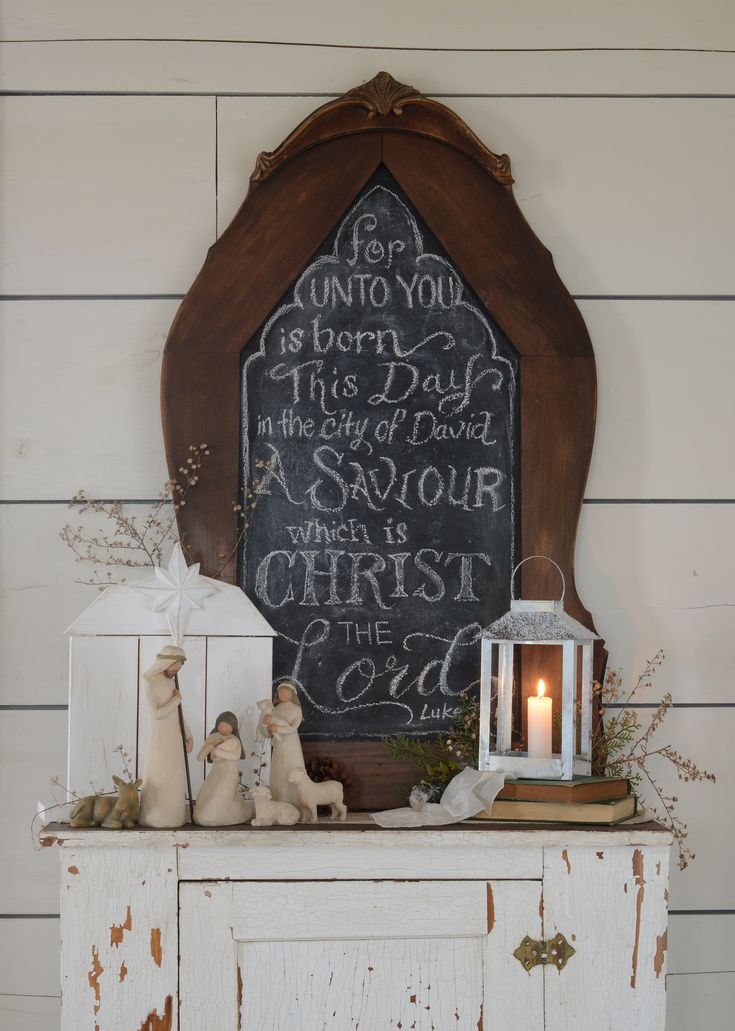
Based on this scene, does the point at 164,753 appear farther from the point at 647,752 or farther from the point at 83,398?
the point at 647,752

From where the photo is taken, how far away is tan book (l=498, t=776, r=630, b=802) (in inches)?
58.2

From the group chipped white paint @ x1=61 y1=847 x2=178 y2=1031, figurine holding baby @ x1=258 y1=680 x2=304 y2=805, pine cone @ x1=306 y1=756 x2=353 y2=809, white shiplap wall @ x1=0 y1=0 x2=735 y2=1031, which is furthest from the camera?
white shiplap wall @ x1=0 y1=0 x2=735 y2=1031

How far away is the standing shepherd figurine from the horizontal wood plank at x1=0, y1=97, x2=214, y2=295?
0.72 m

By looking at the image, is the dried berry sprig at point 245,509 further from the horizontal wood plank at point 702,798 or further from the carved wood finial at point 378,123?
the horizontal wood plank at point 702,798

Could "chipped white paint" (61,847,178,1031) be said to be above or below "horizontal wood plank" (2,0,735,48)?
below

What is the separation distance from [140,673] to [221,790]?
26 cm

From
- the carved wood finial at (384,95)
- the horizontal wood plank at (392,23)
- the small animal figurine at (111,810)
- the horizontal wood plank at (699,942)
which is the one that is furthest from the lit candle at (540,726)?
the horizontal wood plank at (392,23)

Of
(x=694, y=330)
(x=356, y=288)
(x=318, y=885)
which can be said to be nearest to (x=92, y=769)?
(x=318, y=885)

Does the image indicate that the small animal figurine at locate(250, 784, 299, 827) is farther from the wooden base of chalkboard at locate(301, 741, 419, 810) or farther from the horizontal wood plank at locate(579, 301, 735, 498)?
the horizontal wood plank at locate(579, 301, 735, 498)

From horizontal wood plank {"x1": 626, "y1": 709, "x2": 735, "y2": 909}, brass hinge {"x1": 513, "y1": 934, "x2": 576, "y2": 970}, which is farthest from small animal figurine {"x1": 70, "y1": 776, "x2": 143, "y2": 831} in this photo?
horizontal wood plank {"x1": 626, "y1": 709, "x2": 735, "y2": 909}

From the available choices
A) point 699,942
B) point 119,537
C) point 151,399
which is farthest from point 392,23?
point 699,942

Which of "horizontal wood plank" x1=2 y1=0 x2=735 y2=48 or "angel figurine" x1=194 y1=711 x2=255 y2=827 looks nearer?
"angel figurine" x1=194 y1=711 x2=255 y2=827

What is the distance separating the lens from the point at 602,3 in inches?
72.8

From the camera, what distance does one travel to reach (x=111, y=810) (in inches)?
57.7
